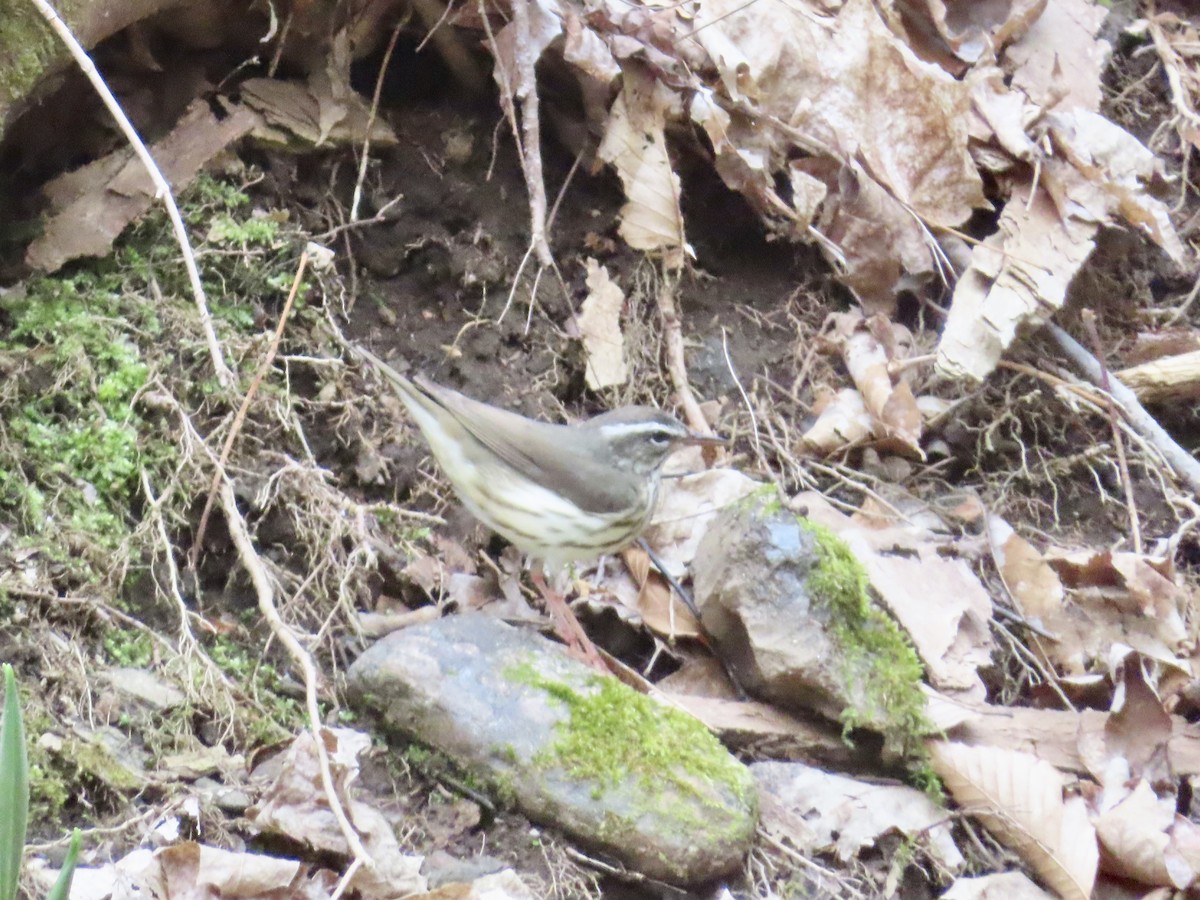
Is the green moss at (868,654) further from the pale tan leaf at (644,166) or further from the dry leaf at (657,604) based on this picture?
Answer: the pale tan leaf at (644,166)

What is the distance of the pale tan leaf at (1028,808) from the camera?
311cm

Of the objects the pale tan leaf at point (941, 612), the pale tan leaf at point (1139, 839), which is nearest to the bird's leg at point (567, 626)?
the pale tan leaf at point (941, 612)

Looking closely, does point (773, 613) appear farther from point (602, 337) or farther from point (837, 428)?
point (602, 337)

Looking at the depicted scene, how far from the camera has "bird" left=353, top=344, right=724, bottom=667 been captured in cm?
359

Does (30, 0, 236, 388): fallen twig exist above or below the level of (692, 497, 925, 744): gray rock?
above

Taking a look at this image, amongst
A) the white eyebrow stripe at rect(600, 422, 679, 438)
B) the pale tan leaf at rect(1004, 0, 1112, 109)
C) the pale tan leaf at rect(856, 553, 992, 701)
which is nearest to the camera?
the pale tan leaf at rect(856, 553, 992, 701)

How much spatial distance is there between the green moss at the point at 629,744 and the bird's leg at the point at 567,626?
0.31m

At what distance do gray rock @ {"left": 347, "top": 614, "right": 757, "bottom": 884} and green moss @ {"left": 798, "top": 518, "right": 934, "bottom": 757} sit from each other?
47 centimetres

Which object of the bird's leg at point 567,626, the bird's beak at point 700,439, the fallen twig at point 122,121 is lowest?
the bird's leg at point 567,626

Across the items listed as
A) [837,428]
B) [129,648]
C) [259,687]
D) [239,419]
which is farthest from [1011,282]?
[129,648]

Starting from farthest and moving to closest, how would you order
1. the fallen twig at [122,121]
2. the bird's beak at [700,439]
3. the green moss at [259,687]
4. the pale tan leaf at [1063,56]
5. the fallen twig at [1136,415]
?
the pale tan leaf at [1063,56] → the fallen twig at [1136,415] → the bird's beak at [700,439] → the fallen twig at [122,121] → the green moss at [259,687]

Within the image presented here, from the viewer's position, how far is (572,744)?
9.56ft

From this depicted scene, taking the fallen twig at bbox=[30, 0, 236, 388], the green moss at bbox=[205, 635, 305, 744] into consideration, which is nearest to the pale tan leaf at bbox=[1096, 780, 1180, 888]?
the green moss at bbox=[205, 635, 305, 744]

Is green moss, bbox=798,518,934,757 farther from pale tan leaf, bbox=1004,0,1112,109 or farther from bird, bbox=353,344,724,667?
pale tan leaf, bbox=1004,0,1112,109
